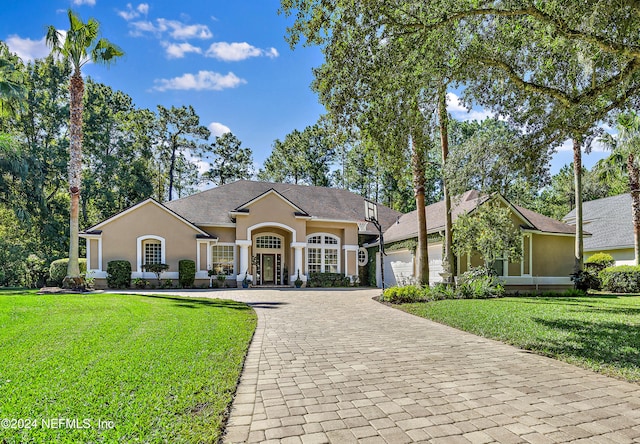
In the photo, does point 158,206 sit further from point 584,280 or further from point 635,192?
point 635,192

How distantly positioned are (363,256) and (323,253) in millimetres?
3213

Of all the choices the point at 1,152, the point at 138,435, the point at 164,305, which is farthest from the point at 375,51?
the point at 1,152

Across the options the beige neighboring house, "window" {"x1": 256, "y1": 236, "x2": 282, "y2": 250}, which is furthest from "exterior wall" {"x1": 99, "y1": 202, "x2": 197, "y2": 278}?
"window" {"x1": 256, "y1": 236, "x2": 282, "y2": 250}

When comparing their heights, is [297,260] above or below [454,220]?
below

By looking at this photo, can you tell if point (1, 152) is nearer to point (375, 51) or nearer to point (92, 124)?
point (92, 124)

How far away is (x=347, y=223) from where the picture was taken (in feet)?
84.8

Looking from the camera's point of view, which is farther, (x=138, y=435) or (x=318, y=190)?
(x=318, y=190)

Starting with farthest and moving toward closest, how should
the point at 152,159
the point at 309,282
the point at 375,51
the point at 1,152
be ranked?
the point at 152,159, the point at 309,282, the point at 1,152, the point at 375,51

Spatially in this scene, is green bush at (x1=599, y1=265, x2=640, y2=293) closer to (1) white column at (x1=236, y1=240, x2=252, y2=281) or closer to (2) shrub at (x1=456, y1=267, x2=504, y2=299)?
(2) shrub at (x1=456, y1=267, x2=504, y2=299)

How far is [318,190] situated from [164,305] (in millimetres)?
18708

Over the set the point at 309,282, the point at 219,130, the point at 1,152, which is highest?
the point at 219,130

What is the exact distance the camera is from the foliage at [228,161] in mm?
42219

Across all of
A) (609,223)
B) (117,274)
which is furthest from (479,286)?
(117,274)

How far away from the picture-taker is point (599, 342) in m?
6.95
